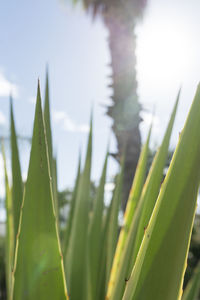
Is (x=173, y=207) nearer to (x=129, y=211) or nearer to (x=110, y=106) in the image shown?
(x=129, y=211)

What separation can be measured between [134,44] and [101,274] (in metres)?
2.65

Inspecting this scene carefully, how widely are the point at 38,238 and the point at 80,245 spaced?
499mm

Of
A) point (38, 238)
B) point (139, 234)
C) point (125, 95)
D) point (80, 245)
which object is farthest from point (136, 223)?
point (125, 95)

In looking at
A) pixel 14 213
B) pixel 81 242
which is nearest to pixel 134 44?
pixel 81 242

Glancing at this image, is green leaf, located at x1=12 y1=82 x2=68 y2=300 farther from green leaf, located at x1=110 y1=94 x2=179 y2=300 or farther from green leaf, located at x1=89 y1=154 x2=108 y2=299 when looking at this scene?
green leaf, located at x1=89 y1=154 x2=108 y2=299

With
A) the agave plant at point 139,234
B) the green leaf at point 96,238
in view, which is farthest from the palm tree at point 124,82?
the agave plant at point 139,234

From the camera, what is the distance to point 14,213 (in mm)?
613

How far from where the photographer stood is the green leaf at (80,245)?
857 millimetres

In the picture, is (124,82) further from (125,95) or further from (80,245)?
(80,245)

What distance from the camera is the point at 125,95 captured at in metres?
2.77

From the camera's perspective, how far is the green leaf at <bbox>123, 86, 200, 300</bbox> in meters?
0.34

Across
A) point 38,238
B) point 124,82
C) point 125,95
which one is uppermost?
point 124,82

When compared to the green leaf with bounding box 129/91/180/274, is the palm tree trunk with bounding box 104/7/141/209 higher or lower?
higher

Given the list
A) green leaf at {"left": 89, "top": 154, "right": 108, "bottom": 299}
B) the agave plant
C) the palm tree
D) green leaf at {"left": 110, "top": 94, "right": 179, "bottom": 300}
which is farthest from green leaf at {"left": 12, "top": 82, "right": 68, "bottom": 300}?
the palm tree
